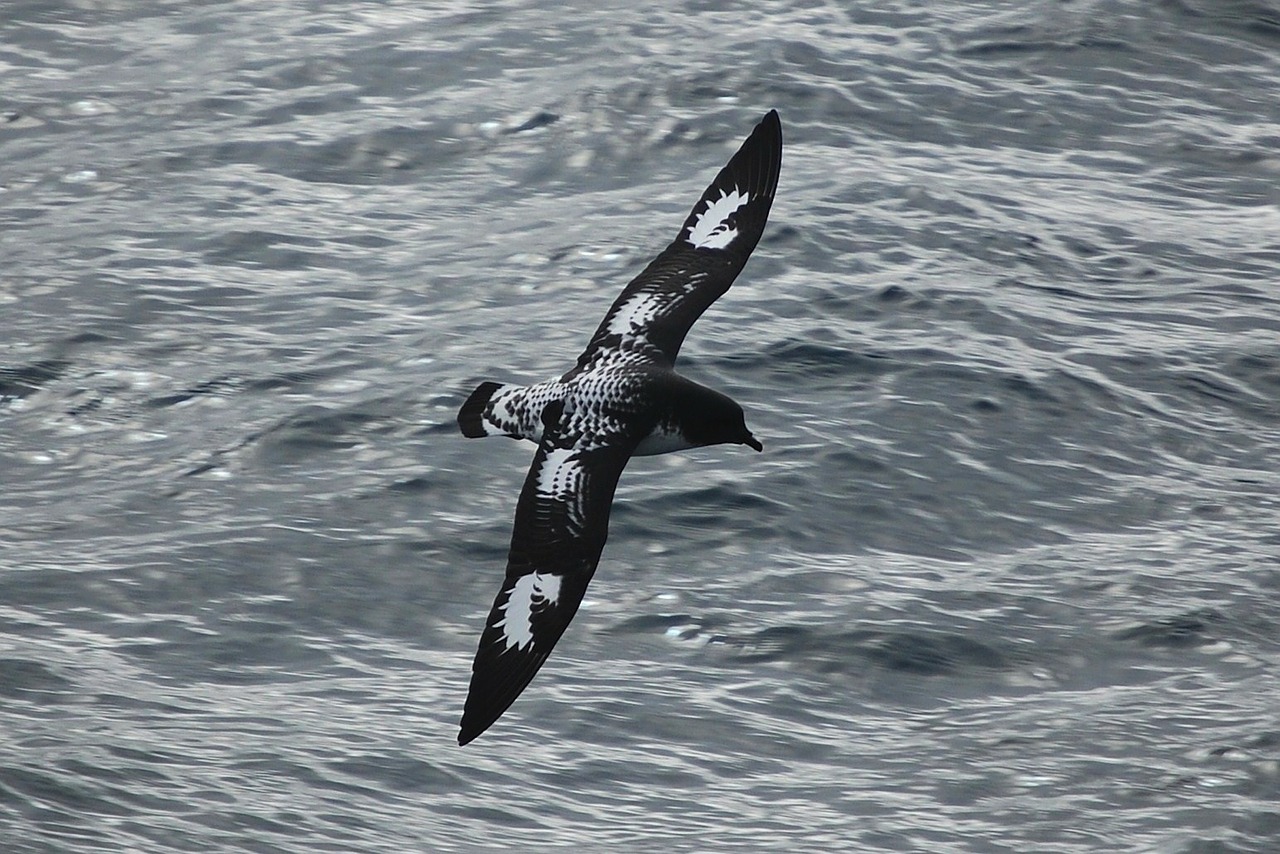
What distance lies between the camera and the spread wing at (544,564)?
8922 mm

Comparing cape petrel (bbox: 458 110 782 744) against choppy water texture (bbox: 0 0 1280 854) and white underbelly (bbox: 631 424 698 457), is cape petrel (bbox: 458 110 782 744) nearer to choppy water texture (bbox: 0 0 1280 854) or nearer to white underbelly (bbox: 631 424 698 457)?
white underbelly (bbox: 631 424 698 457)

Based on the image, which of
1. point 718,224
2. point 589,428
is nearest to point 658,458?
point 718,224

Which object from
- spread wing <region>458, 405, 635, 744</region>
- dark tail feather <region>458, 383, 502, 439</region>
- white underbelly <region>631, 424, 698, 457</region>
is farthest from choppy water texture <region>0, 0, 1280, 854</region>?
white underbelly <region>631, 424, 698, 457</region>

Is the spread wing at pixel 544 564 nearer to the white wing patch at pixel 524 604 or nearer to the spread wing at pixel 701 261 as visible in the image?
the white wing patch at pixel 524 604

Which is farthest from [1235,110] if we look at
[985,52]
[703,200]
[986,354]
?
[703,200]

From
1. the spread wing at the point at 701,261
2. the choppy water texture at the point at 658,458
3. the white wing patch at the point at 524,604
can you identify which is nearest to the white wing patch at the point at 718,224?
the spread wing at the point at 701,261

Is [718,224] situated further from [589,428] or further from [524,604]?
[524,604]

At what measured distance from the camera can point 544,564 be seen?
930 cm

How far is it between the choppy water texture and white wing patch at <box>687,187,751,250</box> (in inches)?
75.9

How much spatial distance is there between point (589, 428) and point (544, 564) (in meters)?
0.89

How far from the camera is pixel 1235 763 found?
440 inches

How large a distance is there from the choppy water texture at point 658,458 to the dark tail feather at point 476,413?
1718 millimetres

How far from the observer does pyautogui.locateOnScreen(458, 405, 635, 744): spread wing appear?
8.92 metres

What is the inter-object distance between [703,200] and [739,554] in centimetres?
229
